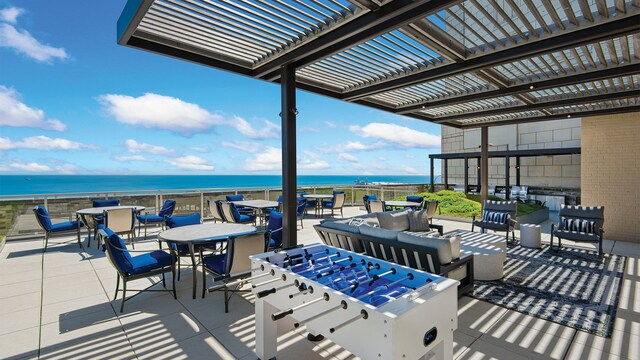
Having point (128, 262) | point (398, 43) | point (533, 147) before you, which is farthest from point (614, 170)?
point (128, 262)

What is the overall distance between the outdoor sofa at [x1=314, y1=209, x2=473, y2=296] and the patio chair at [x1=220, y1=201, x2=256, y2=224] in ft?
9.26

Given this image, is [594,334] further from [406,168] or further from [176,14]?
[406,168]

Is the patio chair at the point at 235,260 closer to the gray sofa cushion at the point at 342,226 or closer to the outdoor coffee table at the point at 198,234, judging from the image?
the outdoor coffee table at the point at 198,234

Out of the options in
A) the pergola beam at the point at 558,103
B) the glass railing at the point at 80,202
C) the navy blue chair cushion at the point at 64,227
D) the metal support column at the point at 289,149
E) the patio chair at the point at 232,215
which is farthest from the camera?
the glass railing at the point at 80,202

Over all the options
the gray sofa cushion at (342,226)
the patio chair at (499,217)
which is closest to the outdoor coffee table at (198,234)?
the gray sofa cushion at (342,226)

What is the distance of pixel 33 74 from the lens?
42.4m

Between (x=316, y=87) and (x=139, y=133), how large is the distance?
68165mm

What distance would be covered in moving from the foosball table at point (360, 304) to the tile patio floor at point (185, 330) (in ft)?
1.84

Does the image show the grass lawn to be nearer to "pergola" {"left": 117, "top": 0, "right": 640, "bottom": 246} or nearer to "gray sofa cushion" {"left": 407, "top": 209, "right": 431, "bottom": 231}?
"gray sofa cushion" {"left": 407, "top": 209, "right": 431, "bottom": 231}

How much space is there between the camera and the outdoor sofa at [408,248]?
3361 mm

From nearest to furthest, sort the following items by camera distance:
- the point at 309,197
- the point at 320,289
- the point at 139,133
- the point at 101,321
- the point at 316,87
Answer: the point at 320,289 < the point at 101,321 < the point at 316,87 < the point at 309,197 < the point at 139,133

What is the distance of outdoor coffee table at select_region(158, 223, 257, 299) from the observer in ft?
11.6

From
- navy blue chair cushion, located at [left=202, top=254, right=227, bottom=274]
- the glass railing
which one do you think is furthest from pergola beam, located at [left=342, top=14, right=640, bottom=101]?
the glass railing

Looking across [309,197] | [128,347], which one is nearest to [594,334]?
[128,347]
